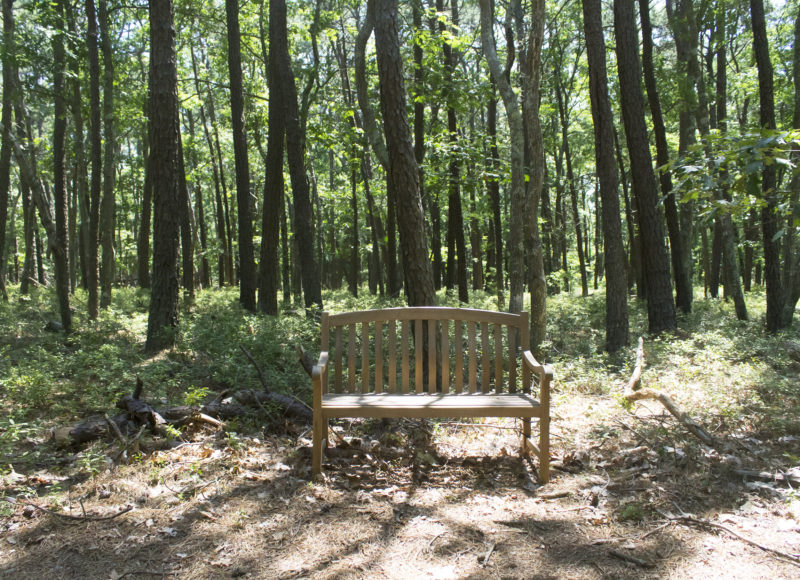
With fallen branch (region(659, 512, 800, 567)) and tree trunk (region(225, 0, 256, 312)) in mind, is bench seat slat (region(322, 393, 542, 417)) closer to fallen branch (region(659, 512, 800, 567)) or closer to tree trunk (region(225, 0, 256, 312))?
fallen branch (region(659, 512, 800, 567))

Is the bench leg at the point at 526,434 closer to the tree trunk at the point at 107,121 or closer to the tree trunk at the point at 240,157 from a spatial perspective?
the tree trunk at the point at 240,157

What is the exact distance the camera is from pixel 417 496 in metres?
3.89

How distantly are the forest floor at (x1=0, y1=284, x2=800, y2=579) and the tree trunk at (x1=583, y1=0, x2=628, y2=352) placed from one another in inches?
103

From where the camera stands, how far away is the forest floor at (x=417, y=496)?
2.97m

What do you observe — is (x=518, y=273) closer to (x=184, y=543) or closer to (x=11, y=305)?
(x=184, y=543)

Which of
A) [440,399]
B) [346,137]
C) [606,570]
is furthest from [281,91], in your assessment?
[606,570]

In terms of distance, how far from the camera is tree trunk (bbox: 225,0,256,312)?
12359 millimetres

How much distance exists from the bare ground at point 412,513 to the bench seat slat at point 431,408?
51 centimetres

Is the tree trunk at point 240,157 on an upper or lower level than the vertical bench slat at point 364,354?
upper

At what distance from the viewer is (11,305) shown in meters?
13.8

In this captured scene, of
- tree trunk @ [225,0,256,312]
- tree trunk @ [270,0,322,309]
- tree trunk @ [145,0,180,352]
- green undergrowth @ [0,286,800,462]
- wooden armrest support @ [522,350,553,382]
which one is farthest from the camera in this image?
tree trunk @ [225,0,256,312]

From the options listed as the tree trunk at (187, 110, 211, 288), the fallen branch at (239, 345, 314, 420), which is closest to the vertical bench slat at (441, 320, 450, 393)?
the fallen branch at (239, 345, 314, 420)

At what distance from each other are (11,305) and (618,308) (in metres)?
14.2

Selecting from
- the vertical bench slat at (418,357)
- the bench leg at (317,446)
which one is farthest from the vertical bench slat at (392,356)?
the bench leg at (317,446)
